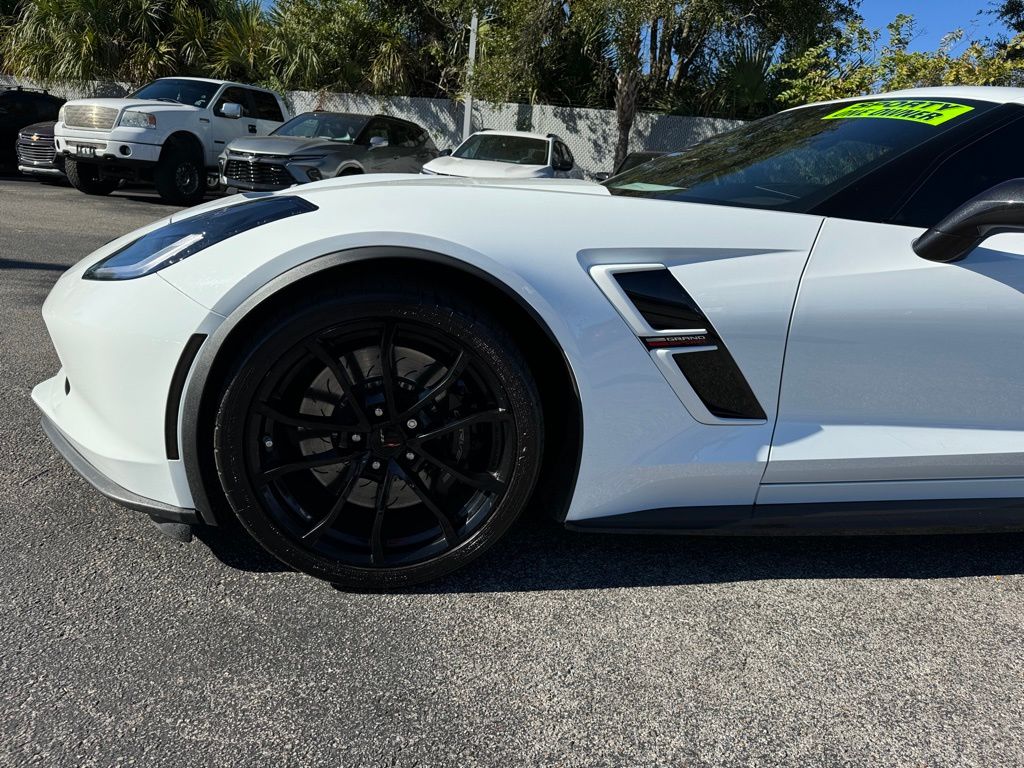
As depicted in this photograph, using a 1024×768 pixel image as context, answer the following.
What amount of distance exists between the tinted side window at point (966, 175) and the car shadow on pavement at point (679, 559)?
3.31 ft

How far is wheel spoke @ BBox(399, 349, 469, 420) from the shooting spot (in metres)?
1.95

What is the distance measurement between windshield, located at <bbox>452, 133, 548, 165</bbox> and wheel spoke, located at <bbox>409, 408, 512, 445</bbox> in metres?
8.77

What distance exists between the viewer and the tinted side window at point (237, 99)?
12.2 metres

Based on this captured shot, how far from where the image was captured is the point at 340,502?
6.54 feet

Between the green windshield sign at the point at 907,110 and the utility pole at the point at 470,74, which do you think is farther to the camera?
the utility pole at the point at 470,74

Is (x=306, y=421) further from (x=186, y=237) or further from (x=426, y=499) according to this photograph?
(x=186, y=237)

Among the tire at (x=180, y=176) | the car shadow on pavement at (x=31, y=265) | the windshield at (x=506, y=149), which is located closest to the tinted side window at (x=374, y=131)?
the windshield at (x=506, y=149)

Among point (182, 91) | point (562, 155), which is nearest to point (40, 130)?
point (182, 91)

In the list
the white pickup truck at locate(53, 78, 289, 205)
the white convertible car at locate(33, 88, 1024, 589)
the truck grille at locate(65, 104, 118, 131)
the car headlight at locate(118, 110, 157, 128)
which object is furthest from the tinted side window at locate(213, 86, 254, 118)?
the white convertible car at locate(33, 88, 1024, 589)

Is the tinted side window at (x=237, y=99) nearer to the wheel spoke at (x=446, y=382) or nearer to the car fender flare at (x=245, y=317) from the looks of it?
the car fender flare at (x=245, y=317)

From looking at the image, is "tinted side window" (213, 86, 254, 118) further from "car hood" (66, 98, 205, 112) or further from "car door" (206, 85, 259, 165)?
"car hood" (66, 98, 205, 112)

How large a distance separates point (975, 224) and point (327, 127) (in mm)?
10297

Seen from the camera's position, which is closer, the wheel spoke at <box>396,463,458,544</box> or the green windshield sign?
the wheel spoke at <box>396,463,458,544</box>

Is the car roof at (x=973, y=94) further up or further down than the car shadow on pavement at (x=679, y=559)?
further up
